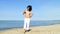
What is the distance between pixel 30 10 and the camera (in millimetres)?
8719

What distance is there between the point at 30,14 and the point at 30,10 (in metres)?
0.20

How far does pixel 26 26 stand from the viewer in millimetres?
8711

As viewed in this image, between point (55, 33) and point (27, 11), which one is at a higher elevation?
point (27, 11)

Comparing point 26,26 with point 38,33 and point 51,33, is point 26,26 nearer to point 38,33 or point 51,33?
point 38,33

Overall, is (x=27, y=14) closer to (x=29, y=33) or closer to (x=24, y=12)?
(x=24, y=12)

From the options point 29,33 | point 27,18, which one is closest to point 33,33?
point 29,33

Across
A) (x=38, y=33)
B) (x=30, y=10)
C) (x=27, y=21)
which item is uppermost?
(x=30, y=10)

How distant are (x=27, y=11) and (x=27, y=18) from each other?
349mm

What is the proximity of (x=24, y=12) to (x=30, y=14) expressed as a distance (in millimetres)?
320

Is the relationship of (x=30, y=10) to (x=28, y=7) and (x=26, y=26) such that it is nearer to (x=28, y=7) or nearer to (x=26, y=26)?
(x=28, y=7)

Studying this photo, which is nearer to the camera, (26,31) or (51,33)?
(51,33)

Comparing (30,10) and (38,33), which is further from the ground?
(30,10)

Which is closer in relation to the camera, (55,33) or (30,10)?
(55,33)

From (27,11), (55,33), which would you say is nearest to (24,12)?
(27,11)
